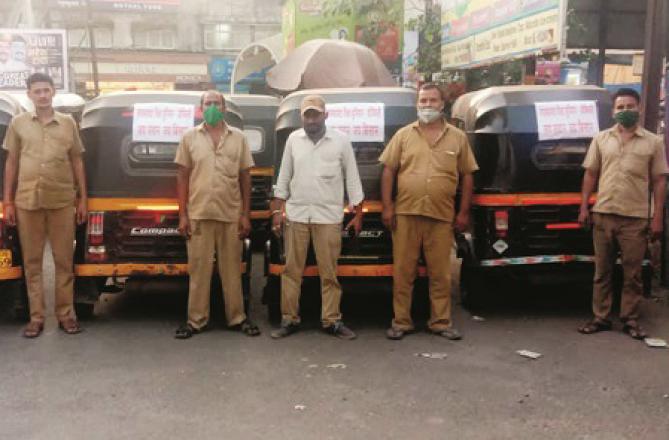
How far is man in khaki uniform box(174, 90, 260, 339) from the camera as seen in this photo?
5.79 m

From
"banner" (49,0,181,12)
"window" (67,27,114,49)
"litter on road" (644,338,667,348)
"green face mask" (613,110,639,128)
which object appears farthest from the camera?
"window" (67,27,114,49)

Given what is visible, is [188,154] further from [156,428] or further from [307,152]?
[156,428]

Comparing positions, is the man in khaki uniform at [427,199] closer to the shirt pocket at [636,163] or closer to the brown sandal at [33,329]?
the shirt pocket at [636,163]

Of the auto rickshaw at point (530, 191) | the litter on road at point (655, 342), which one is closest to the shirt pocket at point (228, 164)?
the auto rickshaw at point (530, 191)

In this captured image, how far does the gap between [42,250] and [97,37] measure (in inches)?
1430

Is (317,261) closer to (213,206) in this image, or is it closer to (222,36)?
(213,206)

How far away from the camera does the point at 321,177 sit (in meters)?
5.74

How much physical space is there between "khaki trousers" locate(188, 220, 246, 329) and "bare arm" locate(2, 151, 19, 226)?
146cm

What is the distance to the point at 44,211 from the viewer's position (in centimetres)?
588

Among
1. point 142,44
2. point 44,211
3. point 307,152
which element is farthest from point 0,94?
point 142,44

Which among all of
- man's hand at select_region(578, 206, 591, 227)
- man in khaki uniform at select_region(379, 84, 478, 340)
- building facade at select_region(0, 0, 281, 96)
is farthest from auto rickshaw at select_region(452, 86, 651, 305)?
building facade at select_region(0, 0, 281, 96)

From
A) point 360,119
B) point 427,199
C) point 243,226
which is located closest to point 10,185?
point 243,226

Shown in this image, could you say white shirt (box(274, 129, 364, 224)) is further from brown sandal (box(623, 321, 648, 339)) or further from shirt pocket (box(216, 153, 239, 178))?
brown sandal (box(623, 321, 648, 339))

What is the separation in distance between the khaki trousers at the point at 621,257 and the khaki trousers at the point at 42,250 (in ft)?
14.4
